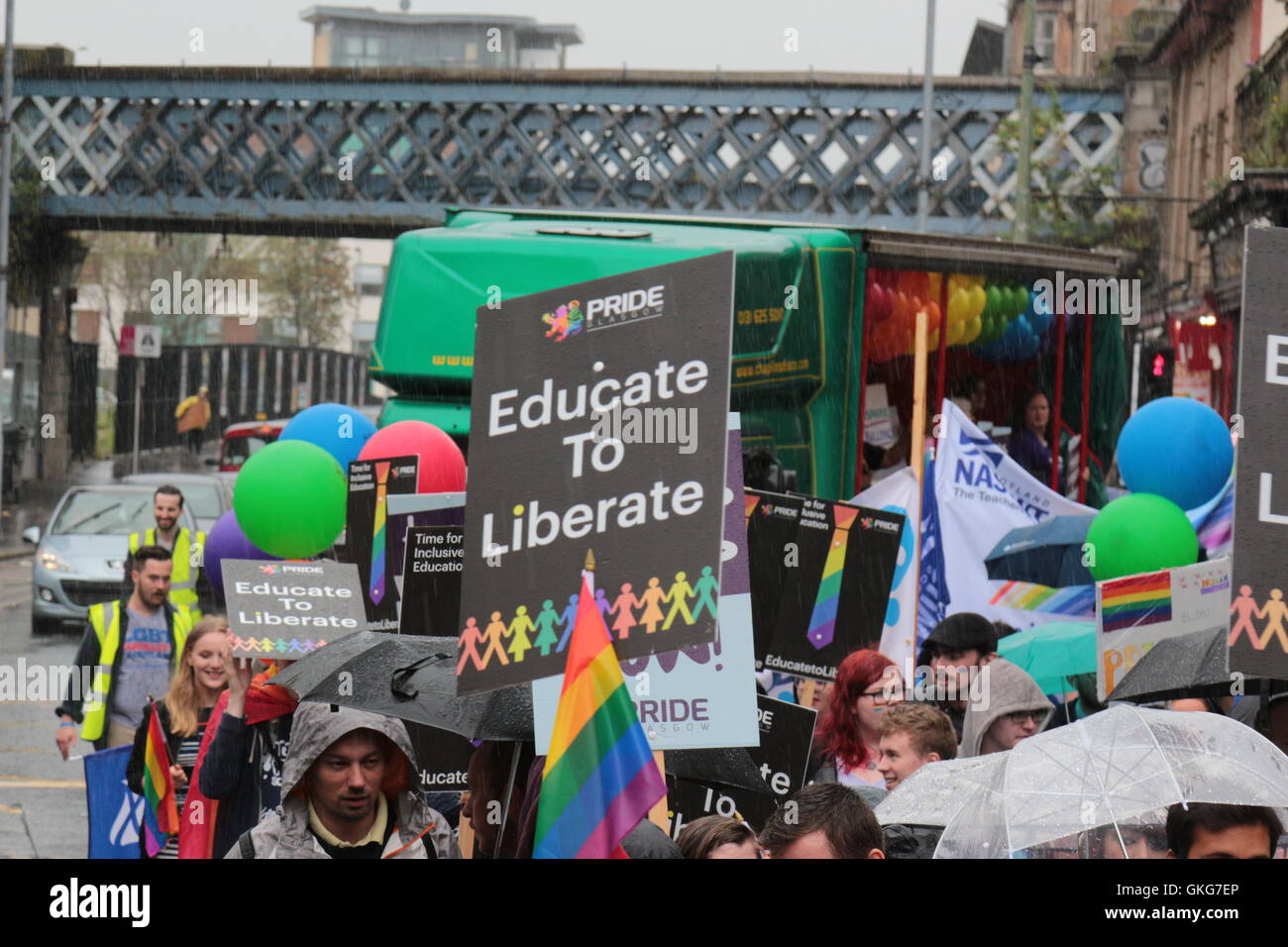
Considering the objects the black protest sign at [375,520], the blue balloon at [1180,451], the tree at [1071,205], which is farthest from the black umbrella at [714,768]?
the tree at [1071,205]

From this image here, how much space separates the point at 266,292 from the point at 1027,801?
7463cm

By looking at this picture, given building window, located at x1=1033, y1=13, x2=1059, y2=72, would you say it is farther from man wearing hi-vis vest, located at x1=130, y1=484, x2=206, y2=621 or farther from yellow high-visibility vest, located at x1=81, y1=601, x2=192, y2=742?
yellow high-visibility vest, located at x1=81, y1=601, x2=192, y2=742

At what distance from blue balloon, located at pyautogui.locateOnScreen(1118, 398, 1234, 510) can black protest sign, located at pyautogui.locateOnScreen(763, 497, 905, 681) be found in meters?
2.92

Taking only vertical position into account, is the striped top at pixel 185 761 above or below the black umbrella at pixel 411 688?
below

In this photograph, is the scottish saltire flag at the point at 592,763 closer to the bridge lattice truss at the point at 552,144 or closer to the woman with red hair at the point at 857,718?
the woman with red hair at the point at 857,718

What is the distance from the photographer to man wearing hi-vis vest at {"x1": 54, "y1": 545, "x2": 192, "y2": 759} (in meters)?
8.35

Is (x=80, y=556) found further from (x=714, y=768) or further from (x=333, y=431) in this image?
(x=714, y=768)

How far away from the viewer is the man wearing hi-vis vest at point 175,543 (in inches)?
407

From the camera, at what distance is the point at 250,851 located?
4406mm

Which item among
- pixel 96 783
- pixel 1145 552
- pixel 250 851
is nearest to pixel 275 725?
pixel 96 783

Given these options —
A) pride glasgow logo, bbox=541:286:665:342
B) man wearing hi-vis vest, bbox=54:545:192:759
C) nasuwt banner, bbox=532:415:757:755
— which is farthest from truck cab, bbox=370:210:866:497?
pride glasgow logo, bbox=541:286:665:342

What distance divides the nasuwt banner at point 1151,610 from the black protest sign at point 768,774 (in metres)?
1.06

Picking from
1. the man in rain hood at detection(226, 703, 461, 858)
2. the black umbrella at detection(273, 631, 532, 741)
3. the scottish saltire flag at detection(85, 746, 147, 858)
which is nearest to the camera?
the man in rain hood at detection(226, 703, 461, 858)

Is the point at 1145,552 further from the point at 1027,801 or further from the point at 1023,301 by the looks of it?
the point at 1023,301
